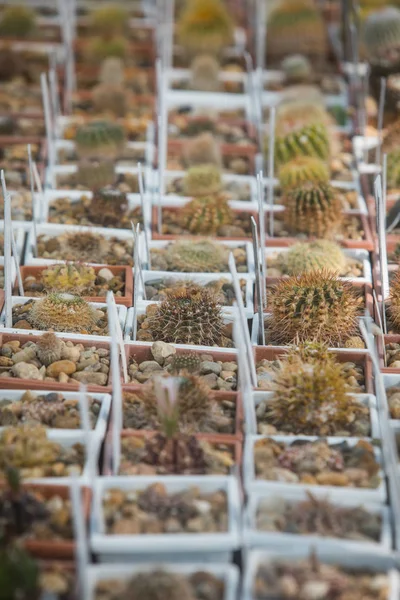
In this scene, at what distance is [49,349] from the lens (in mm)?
3977

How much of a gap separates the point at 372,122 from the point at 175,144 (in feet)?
4.82

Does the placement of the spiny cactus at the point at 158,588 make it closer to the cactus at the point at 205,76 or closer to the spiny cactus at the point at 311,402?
the spiny cactus at the point at 311,402

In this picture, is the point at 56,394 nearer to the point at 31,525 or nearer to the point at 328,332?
the point at 31,525

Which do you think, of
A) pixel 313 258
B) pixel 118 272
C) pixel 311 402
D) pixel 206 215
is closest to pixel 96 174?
pixel 206 215

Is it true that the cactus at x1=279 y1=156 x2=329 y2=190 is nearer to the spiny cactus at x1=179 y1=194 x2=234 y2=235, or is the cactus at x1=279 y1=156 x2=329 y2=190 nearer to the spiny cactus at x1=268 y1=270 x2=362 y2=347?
the spiny cactus at x1=179 y1=194 x2=234 y2=235

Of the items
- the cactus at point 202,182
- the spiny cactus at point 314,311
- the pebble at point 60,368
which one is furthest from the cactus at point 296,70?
the pebble at point 60,368

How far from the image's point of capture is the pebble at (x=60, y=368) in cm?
391

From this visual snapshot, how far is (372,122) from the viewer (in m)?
6.62

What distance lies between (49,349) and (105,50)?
405 cm

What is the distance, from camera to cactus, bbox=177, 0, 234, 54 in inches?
300

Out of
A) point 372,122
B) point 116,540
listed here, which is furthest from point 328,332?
point 372,122

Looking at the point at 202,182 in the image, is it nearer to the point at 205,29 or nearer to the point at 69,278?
the point at 69,278

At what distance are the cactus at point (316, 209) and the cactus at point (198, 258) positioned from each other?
0.54 metres

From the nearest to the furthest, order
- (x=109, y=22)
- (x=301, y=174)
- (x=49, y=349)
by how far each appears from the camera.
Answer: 1. (x=49, y=349)
2. (x=301, y=174)
3. (x=109, y=22)
